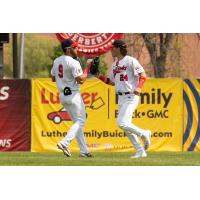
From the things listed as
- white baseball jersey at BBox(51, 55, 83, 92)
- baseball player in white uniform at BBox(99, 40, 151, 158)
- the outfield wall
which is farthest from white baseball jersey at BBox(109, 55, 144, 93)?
the outfield wall

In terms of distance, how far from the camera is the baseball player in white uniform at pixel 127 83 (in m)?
16.4

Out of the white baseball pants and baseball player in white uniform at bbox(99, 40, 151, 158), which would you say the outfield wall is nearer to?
the white baseball pants

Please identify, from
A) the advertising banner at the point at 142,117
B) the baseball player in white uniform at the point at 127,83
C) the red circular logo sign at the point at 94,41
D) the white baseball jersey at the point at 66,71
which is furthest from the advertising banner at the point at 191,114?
Result: the white baseball jersey at the point at 66,71

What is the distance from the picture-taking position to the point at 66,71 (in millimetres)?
16609

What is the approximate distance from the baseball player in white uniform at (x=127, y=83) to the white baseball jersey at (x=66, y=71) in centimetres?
74

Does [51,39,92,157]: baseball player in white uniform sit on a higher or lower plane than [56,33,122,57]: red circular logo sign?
lower

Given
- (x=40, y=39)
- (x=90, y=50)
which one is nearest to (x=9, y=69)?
(x=40, y=39)

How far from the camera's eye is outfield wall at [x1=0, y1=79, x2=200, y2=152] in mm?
21484

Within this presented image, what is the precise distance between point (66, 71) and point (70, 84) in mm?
288

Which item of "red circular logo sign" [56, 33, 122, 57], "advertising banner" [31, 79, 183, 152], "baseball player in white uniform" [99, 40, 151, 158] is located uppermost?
"red circular logo sign" [56, 33, 122, 57]

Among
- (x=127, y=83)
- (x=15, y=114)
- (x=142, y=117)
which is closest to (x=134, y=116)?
(x=142, y=117)

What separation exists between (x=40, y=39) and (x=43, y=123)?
7052 centimetres

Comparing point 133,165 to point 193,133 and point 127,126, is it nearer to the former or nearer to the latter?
point 127,126

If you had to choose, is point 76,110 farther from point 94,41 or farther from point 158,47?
point 158,47
